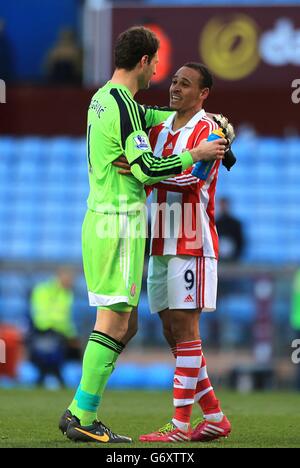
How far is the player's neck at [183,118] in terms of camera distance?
21.9 ft

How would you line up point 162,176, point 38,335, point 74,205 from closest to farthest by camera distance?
point 162,176
point 38,335
point 74,205

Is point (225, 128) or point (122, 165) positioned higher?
point (225, 128)

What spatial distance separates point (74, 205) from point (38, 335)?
487 cm

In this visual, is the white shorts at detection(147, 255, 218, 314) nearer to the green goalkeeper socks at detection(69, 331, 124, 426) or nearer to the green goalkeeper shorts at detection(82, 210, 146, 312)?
the green goalkeeper shorts at detection(82, 210, 146, 312)

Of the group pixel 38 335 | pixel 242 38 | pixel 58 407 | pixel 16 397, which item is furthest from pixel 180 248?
pixel 242 38

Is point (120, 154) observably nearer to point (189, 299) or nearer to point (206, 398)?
point (189, 299)

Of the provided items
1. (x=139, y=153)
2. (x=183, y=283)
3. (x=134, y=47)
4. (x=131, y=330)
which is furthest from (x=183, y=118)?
(x=131, y=330)

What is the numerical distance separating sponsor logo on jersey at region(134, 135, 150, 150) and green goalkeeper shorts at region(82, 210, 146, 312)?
0.38 m

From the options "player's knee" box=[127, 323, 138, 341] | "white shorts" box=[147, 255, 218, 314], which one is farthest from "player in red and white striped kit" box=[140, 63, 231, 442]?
"player's knee" box=[127, 323, 138, 341]

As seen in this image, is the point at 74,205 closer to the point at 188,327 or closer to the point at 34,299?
the point at 34,299

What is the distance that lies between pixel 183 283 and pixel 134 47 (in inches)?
52.1

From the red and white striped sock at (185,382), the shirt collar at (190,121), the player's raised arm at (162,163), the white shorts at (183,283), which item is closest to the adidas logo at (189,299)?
the white shorts at (183,283)

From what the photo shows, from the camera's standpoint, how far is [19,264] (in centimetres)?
1431

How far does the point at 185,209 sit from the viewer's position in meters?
6.51
